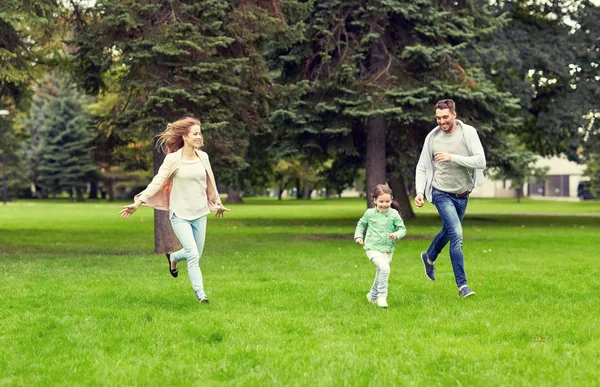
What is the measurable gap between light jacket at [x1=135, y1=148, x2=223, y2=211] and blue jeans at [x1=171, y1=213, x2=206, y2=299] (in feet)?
0.80

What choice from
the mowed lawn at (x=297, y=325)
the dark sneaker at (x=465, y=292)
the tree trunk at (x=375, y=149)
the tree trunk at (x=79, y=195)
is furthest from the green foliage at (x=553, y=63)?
the tree trunk at (x=79, y=195)

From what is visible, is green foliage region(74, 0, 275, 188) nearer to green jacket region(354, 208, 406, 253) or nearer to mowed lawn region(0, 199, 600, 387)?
mowed lawn region(0, 199, 600, 387)

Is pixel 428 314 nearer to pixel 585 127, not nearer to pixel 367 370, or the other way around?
pixel 367 370

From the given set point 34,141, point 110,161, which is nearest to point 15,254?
point 110,161

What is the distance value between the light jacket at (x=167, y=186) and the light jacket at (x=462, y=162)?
7.36ft

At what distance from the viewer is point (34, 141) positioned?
73688mm

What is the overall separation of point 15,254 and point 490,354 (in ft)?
42.1

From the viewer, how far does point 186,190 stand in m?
8.83

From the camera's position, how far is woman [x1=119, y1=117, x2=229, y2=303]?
28.6ft

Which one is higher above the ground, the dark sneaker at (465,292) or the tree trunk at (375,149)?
the tree trunk at (375,149)

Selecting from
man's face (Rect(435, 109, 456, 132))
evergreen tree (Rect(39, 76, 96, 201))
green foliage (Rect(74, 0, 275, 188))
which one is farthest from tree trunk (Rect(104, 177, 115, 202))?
man's face (Rect(435, 109, 456, 132))

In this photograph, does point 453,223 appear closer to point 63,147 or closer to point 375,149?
point 375,149

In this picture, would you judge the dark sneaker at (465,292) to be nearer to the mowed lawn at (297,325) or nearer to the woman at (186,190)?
the mowed lawn at (297,325)

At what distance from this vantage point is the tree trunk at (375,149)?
21125 mm
